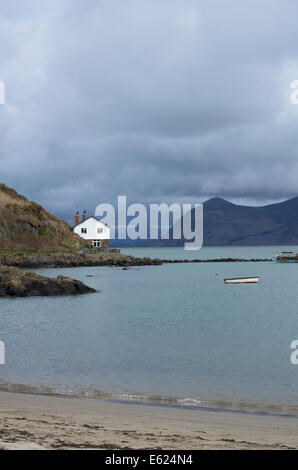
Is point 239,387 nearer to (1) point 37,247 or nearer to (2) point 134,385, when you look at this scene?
(2) point 134,385

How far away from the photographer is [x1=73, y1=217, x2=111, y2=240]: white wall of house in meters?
117

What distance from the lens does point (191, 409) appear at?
12.4 m

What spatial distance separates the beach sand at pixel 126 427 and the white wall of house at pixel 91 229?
105m

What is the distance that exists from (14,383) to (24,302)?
26.0m

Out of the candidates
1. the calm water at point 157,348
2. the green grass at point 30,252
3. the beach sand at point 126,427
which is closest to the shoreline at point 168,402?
the calm water at point 157,348

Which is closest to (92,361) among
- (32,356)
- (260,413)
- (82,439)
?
(32,356)

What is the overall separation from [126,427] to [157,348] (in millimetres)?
11566

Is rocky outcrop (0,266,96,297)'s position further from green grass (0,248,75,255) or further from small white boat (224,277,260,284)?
green grass (0,248,75,255)

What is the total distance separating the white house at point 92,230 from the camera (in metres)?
117

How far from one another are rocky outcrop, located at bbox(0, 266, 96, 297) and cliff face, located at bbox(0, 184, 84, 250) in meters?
53.0

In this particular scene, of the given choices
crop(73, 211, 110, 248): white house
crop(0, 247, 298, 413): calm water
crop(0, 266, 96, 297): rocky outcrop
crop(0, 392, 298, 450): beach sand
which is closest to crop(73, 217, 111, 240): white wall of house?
crop(73, 211, 110, 248): white house

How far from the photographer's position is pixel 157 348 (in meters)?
21.5

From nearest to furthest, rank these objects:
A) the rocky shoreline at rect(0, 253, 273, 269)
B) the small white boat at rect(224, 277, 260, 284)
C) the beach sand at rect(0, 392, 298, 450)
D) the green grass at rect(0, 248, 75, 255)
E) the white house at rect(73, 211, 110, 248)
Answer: the beach sand at rect(0, 392, 298, 450) → the small white boat at rect(224, 277, 260, 284) → the rocky shoreline at rect(0, 253, 273, 269) → the green grass at rect(0, 248, 75, 255) → the white house at rect(73, 211, 110, 248)
